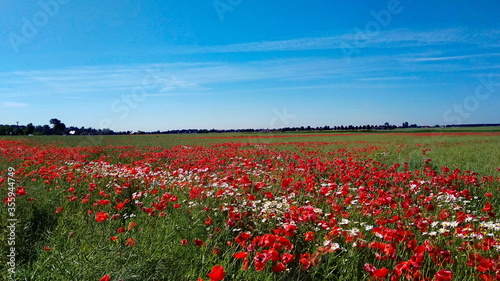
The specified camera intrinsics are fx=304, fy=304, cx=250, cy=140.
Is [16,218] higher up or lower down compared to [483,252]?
higher up

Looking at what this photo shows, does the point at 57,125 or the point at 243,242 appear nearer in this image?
the point at 243,242

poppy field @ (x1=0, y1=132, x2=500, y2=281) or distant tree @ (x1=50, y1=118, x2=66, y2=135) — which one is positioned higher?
distant tree @ (x1=50, y1=118, x2=66, y2=135)

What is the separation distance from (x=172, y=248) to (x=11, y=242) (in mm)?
1682

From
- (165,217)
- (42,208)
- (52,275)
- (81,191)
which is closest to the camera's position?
(52,275)

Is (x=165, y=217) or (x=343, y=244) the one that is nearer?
(x=343, y=244)

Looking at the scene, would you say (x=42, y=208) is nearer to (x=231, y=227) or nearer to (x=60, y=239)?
(x=60, y=239)

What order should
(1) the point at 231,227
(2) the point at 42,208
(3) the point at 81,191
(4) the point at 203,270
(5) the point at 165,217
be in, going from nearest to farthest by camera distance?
(4) the point at 203,270
(1) the point at 231,227
(5) the point at 165,217
(2) the point at 42,208
(3) the point at 81,191

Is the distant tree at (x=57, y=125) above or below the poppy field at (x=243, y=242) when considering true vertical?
above

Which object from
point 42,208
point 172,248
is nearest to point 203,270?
point 172,248

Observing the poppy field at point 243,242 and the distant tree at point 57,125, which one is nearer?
the poppy field at point 243,242

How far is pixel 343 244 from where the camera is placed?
10.6ft

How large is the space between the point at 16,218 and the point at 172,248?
2.25 meters

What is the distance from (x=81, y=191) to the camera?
575cm

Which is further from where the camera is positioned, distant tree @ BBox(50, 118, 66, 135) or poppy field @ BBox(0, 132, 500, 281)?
distant tree @ BBox(50, 118, 66, 135)
